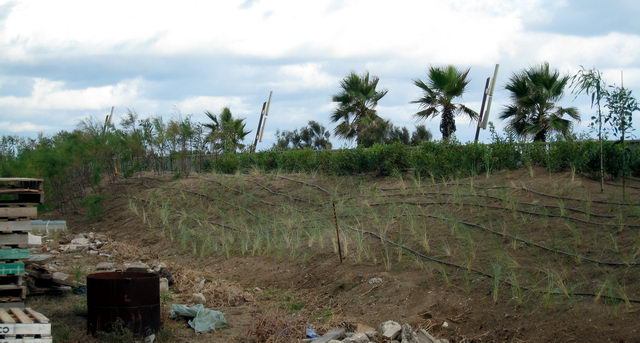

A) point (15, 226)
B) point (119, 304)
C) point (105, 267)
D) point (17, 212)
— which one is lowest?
point (105, 267)

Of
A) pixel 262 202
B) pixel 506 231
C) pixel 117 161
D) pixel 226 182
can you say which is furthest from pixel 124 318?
pixel 117 161

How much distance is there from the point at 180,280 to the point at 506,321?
4952 mm

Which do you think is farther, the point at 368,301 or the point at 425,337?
the point at 368,301

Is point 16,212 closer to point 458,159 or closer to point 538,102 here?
point 458,159

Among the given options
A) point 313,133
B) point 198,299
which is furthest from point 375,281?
point 313,133

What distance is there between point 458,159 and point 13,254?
9088 millimetres

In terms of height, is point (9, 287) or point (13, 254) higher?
point (13, 254)

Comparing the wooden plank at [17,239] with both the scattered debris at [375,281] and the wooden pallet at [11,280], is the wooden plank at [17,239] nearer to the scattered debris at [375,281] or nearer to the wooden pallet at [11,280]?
the wooden pallet at [11,280]

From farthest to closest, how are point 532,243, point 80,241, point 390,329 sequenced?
1. point 80,241
2. point 532,243
3. point 390,329

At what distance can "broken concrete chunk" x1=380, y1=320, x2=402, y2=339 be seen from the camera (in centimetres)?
682

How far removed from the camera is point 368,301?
8406 mm

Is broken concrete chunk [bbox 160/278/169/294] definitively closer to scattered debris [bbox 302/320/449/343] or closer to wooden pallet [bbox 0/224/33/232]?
wooden pallet [bbox 0/224/33/232]

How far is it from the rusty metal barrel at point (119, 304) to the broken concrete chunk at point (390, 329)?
2398mm

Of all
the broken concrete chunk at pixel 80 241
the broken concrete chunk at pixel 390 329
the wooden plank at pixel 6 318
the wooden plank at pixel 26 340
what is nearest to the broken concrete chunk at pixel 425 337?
the broken concrete chunk at pixel 390 329
